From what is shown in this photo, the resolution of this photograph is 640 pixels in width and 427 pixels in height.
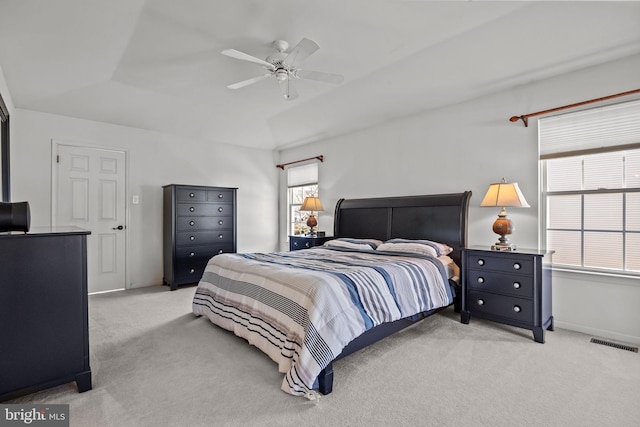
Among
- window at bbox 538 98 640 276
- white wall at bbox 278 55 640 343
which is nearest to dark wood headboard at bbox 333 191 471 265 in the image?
white wall at bbox 278 55 640 343

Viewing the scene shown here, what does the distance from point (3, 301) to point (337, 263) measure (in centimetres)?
226

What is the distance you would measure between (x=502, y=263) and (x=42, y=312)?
11.5 ft

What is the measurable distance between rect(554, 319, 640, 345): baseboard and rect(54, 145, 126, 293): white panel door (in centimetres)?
551

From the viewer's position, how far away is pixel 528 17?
262 cm

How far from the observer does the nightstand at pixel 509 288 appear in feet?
9.20

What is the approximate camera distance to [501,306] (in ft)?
9.86

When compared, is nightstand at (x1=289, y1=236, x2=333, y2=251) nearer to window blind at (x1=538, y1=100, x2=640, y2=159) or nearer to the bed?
the bed

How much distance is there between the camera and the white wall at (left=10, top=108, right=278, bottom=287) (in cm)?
412

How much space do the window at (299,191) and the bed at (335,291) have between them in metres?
1.89

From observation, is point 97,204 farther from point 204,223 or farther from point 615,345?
point 615,345

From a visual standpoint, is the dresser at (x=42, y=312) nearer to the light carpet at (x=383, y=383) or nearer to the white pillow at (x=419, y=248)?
the light carpet at (x=383, y=383)

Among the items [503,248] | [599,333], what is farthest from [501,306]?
[599,333]

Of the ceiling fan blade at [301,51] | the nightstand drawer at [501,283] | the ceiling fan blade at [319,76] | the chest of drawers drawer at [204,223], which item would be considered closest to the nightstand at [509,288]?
the nightstand drawer at [501,283]

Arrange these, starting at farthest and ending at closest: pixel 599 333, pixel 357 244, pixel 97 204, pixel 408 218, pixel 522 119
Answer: pixel 97 204 < pixel 408 218 < pixel 357 244 < pixel 522 119 < pixel 599 333
